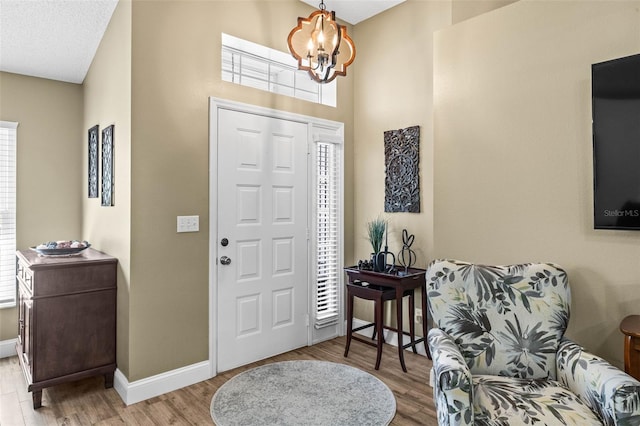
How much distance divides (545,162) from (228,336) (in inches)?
101

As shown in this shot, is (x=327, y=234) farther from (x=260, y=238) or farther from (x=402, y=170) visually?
(x=402, y=170)

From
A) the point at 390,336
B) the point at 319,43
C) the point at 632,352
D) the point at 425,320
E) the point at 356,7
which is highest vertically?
the point at 356,7

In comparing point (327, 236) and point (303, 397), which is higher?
point (327, 236)

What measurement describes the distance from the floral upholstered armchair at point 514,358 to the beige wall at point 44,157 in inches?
146

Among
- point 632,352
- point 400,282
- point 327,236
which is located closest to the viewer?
point 632,352

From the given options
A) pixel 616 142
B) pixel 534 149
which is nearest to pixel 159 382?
pixel 534 149

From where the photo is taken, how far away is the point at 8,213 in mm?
3672

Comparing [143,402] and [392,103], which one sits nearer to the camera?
[143,402]

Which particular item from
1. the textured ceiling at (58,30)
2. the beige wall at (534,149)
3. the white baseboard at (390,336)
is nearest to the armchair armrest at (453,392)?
the beige wall at (534,149)

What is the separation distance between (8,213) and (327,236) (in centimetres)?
303

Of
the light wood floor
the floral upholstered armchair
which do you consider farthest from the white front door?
the floral upholstered armchair

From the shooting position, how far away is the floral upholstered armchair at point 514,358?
1535mm

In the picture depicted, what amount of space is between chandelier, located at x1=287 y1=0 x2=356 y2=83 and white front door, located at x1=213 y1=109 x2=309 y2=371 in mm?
838

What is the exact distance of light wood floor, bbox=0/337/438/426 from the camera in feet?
7.88
